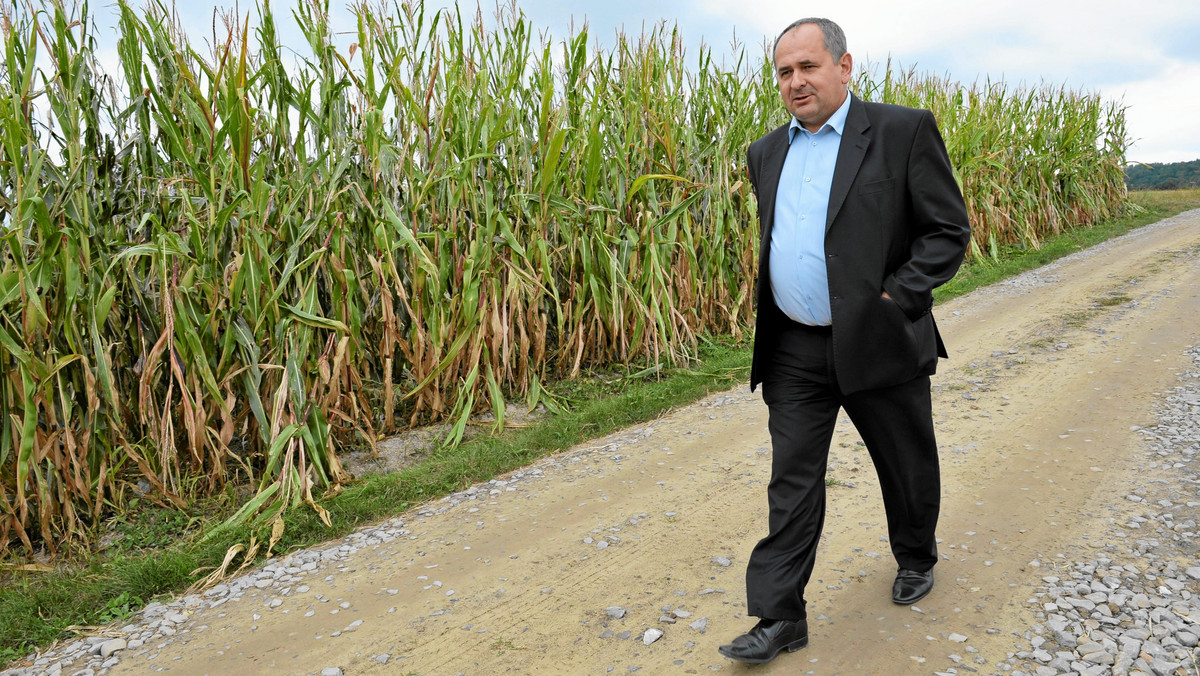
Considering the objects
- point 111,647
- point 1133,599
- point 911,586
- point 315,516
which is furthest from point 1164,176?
point 111,647

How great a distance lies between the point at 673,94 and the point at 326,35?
9.36 ft

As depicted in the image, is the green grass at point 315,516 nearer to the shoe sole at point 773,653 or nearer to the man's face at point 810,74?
the shoe sole at point 773,653

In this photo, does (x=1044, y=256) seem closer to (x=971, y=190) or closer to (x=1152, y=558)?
(x=971, y=190)

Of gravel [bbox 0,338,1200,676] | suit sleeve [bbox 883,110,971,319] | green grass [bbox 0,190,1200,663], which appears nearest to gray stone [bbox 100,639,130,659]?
gravel [bbox 0,338,1200,676]

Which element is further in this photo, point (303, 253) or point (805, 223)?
point (303, 253)

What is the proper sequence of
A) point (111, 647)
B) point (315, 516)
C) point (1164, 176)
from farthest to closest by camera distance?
point (1164, 176), point (315, 516), point (111, 647)

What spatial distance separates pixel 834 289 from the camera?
93.4 inches

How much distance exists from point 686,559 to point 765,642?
0.87 meters

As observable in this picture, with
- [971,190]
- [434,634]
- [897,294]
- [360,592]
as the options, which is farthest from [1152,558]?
[971,190]

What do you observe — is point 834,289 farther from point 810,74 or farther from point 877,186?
point 810,74

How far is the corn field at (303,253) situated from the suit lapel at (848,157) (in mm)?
2606

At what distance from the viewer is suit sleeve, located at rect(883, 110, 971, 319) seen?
92.2 inches

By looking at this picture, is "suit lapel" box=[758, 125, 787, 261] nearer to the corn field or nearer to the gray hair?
the gray hair

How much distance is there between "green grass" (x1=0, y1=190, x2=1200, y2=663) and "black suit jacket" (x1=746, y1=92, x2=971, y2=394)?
8.21ft
